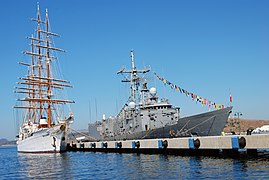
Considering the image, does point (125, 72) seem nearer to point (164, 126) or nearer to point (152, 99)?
point (152, 99)

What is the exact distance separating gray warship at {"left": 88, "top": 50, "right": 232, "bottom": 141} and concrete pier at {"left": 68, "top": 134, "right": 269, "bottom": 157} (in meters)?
5.54

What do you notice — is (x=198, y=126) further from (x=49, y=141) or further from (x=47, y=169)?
(x=49, y=141)

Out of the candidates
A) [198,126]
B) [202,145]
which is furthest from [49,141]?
[202,145]

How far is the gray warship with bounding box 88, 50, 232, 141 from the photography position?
42.3m

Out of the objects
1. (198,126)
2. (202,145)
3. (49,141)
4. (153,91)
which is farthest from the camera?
(49,141)

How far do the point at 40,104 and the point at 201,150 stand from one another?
50.2m

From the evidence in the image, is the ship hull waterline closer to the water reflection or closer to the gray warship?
the gray warship

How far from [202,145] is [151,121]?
808 inches

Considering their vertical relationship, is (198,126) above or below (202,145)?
above

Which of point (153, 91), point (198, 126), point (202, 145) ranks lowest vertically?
point (202, 145)

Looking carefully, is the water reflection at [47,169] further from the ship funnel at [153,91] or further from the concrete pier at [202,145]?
the ship funnel at [153,91]

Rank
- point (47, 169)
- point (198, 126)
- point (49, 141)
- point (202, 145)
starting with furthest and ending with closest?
point (49, 141) → point (198, 126) → point (202, 145) → point (47, 169)

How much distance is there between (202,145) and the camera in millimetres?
31422

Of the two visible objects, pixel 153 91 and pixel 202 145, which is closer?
pixel 202 145
